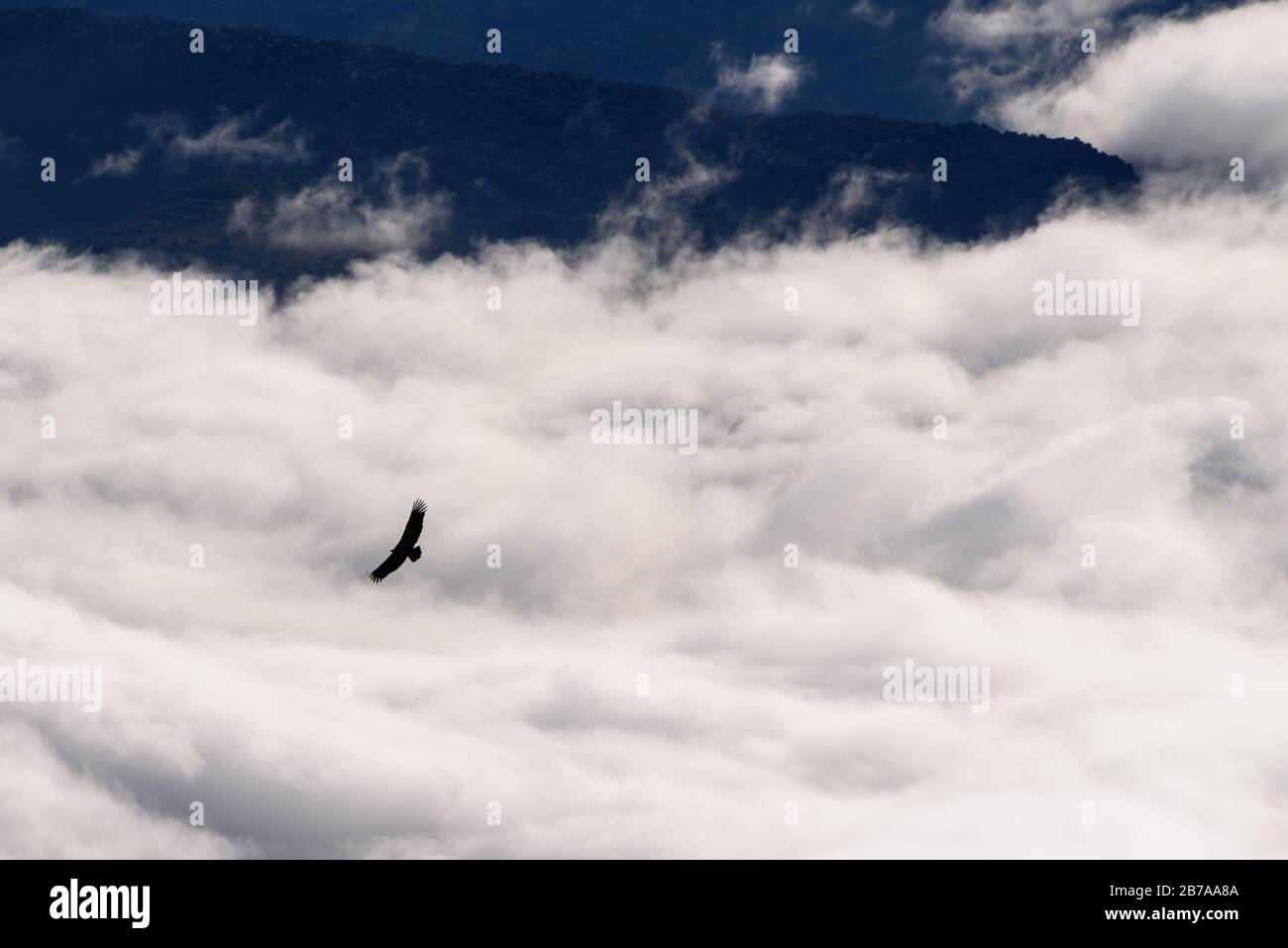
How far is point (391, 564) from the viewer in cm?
9625
